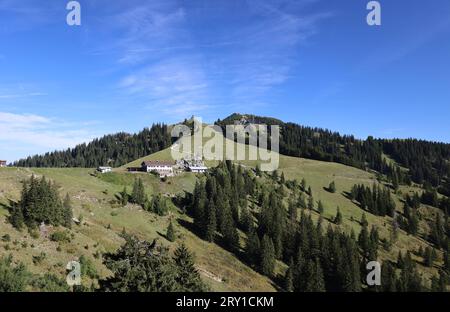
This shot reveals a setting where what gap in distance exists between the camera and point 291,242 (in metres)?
114

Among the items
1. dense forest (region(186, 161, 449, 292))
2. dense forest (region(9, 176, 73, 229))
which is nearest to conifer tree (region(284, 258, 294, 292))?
dense forest (region(186, 161, 449, 292))

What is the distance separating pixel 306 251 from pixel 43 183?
7470 cm

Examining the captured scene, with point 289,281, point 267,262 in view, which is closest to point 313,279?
point 289,281

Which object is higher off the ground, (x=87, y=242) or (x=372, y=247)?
(x=87, y=242)

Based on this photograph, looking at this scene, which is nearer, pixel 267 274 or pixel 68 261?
pixel 68 261

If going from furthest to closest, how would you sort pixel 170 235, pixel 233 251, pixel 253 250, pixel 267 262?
pixel 233 251 < pixel 253 250 < pixel 267 262 < pixel 170 235

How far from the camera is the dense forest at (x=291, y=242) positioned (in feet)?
319

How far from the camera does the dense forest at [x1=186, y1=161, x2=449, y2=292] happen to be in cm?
9712

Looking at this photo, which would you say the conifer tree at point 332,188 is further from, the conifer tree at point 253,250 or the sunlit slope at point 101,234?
the conifer tree at point 253,250

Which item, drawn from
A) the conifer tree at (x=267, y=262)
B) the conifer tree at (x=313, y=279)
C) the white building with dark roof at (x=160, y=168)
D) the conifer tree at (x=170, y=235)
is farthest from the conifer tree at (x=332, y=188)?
the conifer tree at (x=170, y=235)

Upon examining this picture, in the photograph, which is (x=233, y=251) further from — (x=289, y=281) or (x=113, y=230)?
(x=113, y=230)

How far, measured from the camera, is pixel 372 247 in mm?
123750
